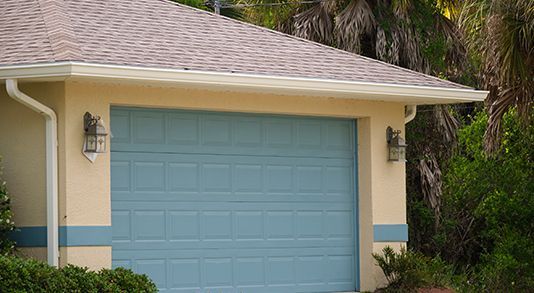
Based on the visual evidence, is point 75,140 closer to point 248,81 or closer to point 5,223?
point 5,223

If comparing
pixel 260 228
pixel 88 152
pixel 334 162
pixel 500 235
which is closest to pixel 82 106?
pixel 88 152

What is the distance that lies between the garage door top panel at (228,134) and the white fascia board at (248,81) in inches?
28.8

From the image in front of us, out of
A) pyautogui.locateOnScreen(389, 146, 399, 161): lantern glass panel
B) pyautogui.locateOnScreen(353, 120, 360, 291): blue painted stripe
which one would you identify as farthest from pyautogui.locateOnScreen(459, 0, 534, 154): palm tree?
pyautogui.locateOnScreen(353, 120, 360, 291): blue painted stripe

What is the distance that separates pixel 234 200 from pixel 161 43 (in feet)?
7.71

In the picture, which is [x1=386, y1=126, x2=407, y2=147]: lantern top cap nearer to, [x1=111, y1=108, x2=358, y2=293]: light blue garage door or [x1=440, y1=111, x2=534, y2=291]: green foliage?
[x1=111, y1=108, x2=358, y2=293]: light blue garage door

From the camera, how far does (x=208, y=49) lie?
14.6 metres

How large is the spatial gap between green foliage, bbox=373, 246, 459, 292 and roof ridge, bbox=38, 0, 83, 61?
538cm

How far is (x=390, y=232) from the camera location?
51.7ft

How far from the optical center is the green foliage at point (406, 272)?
14.9 m

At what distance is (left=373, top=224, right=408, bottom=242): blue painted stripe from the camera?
15.6 m

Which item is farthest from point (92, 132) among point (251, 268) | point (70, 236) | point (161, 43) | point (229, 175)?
point (251, 268)

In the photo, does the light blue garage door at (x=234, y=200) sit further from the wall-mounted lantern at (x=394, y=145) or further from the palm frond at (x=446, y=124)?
the palm frond at (x=446, y=124)

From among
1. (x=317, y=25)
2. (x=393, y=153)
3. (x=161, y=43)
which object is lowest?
(x=393, y=153)

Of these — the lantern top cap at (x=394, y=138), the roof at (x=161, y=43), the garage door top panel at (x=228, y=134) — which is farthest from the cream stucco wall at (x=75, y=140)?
the lantern top cap at (x=394, y=138)
